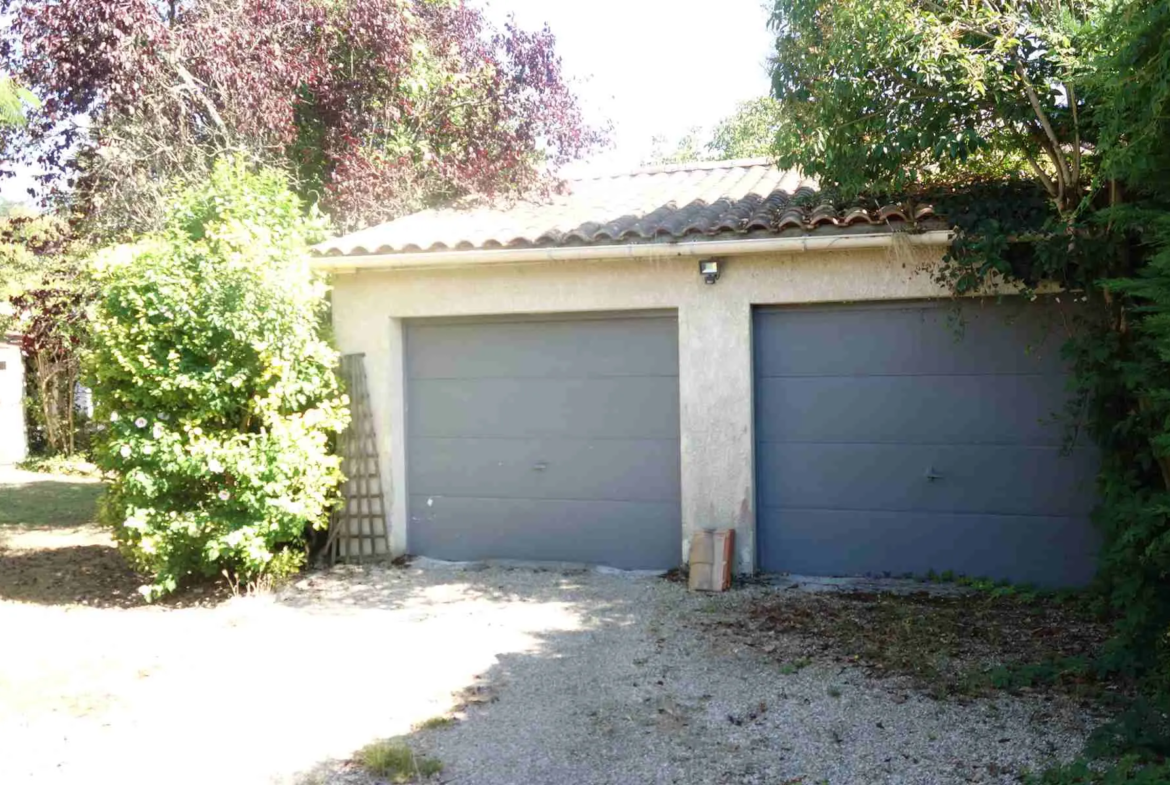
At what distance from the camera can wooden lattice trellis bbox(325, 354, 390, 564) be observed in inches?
346

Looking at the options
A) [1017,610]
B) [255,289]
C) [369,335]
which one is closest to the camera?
[1017,610]

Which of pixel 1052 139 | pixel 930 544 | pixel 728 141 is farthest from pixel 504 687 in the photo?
pixel 728 141

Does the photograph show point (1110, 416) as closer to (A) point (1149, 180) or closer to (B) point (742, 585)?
(A) point (1149, 180)

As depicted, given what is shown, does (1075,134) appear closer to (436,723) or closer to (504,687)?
(504,687)

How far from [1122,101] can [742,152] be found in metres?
20.6

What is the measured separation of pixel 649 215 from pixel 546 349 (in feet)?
4.74

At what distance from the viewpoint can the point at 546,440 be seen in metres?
8.68

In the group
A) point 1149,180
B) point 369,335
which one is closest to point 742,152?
point 369,335

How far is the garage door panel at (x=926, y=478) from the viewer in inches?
293

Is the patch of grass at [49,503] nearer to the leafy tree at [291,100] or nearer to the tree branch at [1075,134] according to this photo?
the leafy tree at [291,100]

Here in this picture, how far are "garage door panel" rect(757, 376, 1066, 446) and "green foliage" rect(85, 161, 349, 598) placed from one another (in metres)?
3.71

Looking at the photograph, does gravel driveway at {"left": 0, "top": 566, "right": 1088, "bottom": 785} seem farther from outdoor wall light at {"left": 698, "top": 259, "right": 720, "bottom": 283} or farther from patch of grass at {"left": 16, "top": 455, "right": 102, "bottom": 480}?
patch of grass at {"left": 16, "top": 455, "right": 102, "bottom": 480}

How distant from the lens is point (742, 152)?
24406 mm

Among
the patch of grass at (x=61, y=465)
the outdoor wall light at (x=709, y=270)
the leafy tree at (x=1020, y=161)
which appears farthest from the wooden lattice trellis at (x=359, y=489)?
the patch of grass at (x=61, y=465)
